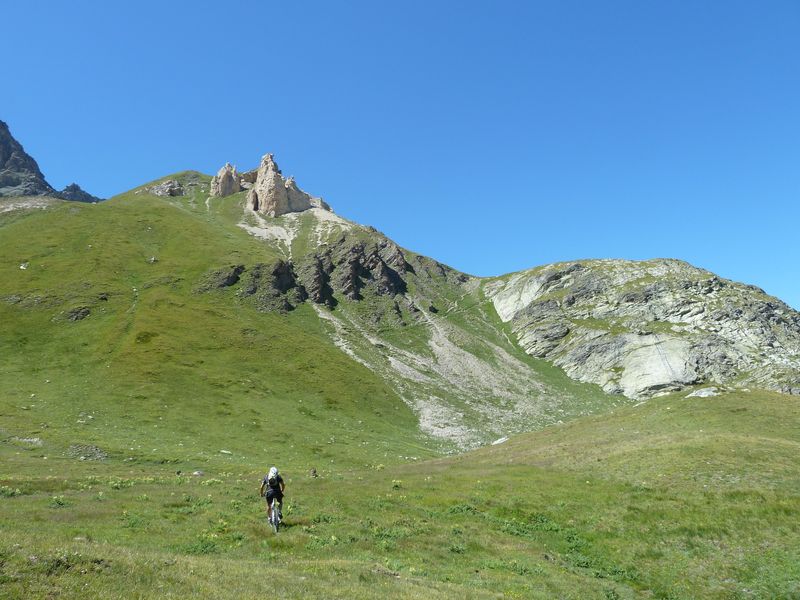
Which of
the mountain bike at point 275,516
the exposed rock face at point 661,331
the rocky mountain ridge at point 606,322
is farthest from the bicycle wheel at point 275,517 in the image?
the exposed rock face at point 661,331

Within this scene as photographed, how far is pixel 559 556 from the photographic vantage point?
2620 centimetres

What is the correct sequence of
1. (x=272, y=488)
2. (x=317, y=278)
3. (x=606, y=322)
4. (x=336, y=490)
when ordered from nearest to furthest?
1. (x=272, y=488)
2. (x=336, y=490)
3. (x=317, y=278)
4. (x=606, y=322)

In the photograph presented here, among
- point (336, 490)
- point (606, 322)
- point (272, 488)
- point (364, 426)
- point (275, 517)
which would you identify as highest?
point (606, 322)

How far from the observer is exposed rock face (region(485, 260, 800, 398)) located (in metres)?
140

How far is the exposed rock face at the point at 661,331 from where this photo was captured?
139625 mm

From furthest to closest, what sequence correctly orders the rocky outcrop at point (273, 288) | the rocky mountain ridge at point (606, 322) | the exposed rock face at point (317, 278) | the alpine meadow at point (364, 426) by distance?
the exposed rock face at point (317, 278) < the rocky outcrop at point (273, 288) < the rocky mountain ridge at point (606, 322) < the alpine meadow at point (364, 426)

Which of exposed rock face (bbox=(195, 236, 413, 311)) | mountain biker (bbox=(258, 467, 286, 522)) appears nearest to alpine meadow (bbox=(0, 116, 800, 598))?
exposed rock face (bbox=(195, 236, 413, 311))

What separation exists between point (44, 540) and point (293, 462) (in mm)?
49301

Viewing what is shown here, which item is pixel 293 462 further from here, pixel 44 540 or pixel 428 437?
pixel 44 540

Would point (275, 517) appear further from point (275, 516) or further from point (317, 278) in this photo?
point (317, 278)

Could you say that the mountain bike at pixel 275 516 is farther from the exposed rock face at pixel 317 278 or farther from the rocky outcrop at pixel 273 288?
the exposed rock face at pixel 317 278

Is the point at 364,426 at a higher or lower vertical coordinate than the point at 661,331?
lower

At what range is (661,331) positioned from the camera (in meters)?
158

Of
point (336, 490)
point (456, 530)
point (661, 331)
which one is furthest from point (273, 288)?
point (456, 530)
